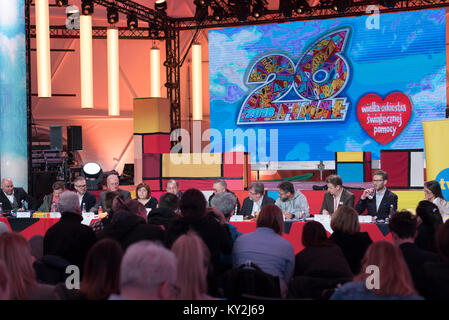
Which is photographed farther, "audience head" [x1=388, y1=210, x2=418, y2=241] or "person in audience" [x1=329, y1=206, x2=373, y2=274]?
"person in audience" [x1=329, y1=206, x2=373, y2=274]

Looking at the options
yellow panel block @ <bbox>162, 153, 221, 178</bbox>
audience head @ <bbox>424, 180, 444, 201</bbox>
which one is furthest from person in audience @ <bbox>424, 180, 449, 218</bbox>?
yellow panel block @ <bbox>162, 153, 221, 178</bbox>

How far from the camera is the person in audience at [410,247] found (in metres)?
3.13

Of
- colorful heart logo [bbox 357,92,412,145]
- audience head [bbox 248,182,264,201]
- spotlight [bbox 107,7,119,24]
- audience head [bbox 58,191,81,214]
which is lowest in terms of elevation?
audience head [bbox 248,182,264,201]

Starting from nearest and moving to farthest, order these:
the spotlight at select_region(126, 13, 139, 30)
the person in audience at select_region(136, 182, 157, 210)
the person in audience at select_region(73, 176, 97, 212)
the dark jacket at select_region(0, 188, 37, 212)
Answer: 1. the person in audience at select_region(136, 182, 157, 210)
2. the person in audience at select_region(73, 176, 97, 212)
3. the dark jacket at select_region(0, 188, 37, 212)
4. the spotlight at select_region(126, 13, 139, 30)

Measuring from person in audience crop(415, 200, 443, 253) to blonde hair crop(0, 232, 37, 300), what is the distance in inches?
102

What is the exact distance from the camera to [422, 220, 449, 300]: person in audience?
2.72 m

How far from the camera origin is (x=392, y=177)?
7379 millimetres

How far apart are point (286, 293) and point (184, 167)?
23.5 ft

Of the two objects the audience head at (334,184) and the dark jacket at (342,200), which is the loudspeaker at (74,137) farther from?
the audience head at (334,184)

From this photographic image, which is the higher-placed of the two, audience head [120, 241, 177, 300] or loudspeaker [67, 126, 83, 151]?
loudspeaker [67, 126, 83, 151]

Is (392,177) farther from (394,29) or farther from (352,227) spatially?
(394,29)

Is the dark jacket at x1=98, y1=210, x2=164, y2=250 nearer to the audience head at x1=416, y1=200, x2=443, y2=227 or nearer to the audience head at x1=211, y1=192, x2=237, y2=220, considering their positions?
the audience head at x1=211, y1=192, x2=237, y2=220

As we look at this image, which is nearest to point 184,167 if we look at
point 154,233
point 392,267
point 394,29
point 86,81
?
point 86,81

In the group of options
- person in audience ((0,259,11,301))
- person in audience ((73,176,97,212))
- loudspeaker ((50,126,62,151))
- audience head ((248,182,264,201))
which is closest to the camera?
person in audience ((0,259,11,301))
